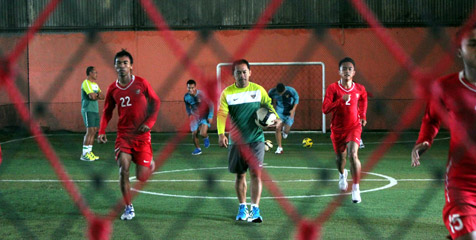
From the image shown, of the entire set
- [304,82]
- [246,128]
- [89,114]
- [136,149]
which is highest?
A: [246,128]

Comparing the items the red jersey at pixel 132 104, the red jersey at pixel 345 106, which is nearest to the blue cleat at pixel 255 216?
the red jersey at pixel 132 104

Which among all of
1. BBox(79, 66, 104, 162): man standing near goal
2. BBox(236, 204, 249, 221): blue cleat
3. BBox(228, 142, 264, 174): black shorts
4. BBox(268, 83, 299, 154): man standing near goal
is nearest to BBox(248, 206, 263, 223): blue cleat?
BBox(236, 204, 249, 221): blue cleat

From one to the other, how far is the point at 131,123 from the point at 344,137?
8.51ft

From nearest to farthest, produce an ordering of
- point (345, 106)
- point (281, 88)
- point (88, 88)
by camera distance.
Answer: point (345, 106)
point (88, 88)
point (281, 88)

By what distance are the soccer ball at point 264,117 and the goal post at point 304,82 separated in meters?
12.6

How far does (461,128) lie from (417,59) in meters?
14.7

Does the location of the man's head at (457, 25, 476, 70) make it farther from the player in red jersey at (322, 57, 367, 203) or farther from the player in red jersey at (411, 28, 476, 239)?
the player in red jersey at (322, 57, 367, 203)

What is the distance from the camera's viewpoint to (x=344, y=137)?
8062 mm

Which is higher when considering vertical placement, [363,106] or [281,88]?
[363,106]

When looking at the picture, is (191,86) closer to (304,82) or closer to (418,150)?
(304,82)

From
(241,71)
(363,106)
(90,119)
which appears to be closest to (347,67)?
(363,106)

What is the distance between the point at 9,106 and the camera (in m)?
17.0

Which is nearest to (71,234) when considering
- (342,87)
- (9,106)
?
(342,87)

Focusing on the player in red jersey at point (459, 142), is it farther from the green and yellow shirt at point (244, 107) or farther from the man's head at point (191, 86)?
the man's head at point (191, 86)
